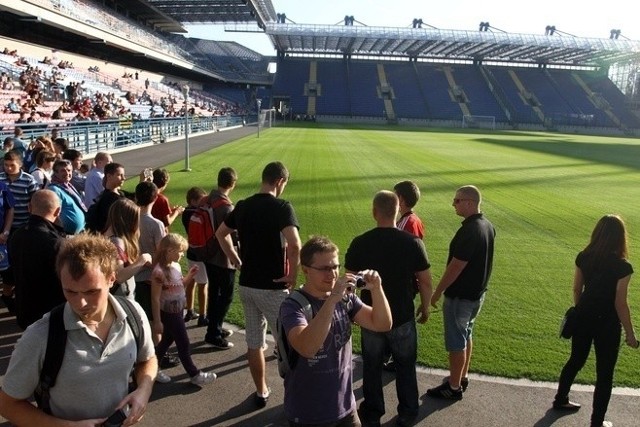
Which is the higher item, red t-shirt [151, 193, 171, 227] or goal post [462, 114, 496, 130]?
goal post [462, 114, 496, 130]

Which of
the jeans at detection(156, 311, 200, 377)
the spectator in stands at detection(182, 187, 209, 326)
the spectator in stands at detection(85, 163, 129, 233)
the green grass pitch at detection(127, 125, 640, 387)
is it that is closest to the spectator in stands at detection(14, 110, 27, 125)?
the green grass pitch at detection(127, 125, 640, 387)

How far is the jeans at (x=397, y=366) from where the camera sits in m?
Result: 4.14

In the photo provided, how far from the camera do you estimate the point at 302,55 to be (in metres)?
84.6

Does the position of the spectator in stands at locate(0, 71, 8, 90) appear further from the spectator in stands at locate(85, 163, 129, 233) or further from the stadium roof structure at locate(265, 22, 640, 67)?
the stadium roof structure at locate(265, 22, 640, 67)

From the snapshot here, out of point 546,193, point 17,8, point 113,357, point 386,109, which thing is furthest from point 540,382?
point 386,109

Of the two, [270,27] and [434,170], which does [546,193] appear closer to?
[434,170]

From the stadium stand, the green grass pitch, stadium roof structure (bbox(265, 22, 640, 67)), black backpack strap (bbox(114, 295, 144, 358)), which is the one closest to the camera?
black backpack strap (bbox(114, 295, 144, 358))

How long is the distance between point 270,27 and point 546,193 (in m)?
57.3

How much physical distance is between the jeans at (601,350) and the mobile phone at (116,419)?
11.8ft

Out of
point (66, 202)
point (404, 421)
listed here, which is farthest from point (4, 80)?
point (404, 421)

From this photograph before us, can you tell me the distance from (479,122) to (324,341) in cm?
7503

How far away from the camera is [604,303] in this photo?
4156 millimetres

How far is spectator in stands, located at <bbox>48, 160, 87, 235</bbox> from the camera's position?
5793mm

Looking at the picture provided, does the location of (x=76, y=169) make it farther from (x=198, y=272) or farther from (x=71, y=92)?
(x=71, y=92)
